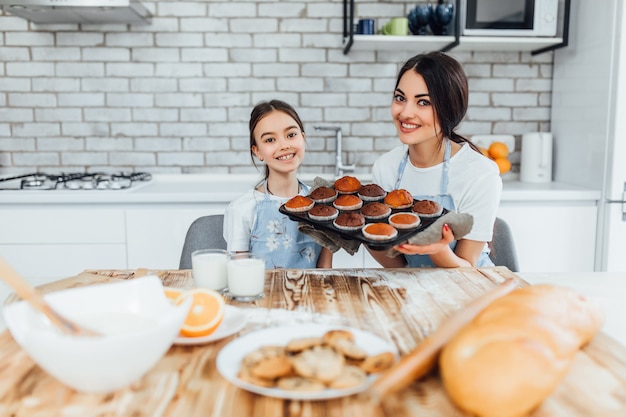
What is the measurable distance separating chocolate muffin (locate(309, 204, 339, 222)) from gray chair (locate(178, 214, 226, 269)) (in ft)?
1.71

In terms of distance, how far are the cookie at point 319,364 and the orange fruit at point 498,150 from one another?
2.44 m

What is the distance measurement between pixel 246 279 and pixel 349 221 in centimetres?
40

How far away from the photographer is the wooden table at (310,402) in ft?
2.47

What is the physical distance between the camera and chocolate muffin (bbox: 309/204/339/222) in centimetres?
157

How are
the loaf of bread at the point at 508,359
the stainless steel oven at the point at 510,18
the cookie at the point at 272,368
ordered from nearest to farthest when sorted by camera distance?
1. the loaf of bread at the point at 508,359
2. the cookie at the point at 272,368
3. the stainless steel oven at the point at 510,18

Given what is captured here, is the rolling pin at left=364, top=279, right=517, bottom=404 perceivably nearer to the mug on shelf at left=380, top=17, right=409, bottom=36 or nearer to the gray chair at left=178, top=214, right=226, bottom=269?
the gray chair at left=178, top=214, right=226, bottom=269

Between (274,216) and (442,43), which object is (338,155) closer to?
(442,43)

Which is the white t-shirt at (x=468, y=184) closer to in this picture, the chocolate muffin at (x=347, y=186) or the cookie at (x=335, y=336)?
the chocolate muffin at (x=347, y=186)

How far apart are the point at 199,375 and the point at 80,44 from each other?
2.72 m

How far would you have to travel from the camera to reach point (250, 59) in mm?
3141

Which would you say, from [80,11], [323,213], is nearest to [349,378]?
[323,213]

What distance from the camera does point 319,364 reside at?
0.80 metres

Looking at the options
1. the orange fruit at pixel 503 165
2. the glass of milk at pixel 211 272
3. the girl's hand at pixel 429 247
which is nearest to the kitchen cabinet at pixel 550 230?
the orange fruit at pixel 503 165

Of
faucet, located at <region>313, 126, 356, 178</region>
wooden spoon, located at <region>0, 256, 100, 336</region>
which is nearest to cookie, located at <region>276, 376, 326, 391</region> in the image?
wooden spoon, located at <region>0, 256, 100, 336</region>
